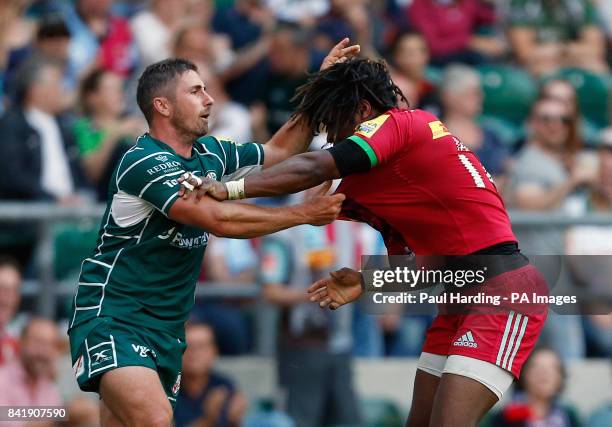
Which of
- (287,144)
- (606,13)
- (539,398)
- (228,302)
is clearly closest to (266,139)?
(228,302)

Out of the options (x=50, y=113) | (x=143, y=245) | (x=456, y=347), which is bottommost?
(x=456, y=347)

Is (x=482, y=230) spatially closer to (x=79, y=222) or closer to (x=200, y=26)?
(x=79, y=222)

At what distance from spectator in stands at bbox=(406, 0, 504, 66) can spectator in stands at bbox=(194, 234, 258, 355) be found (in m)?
4.09

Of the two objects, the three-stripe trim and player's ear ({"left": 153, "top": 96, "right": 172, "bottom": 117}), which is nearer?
the three-stripe trim

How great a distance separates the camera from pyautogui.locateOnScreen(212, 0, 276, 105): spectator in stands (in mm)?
12453

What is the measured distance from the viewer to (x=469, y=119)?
12062mm

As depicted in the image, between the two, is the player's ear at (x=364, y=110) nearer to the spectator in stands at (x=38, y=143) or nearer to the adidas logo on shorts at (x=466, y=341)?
the adidas logo on shorts at (x=466, y=341)

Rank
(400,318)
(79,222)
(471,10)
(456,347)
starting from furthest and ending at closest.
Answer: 1. (471,10)
2. (400,318)
3. (79,222)
4. (456,347)

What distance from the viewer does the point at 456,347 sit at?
6.92m

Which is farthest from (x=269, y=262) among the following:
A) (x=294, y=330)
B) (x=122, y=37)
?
(x=122, y=37)

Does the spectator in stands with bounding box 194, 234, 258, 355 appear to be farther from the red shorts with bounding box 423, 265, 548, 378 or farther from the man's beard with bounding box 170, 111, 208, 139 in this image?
the red shorts with bounding box 423, 265, 548, 378

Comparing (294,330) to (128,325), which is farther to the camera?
(294,330)

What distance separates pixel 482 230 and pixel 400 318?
412 cm

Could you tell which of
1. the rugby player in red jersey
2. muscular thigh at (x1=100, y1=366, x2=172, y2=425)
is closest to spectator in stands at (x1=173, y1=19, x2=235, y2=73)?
the rugby player in red jersey
